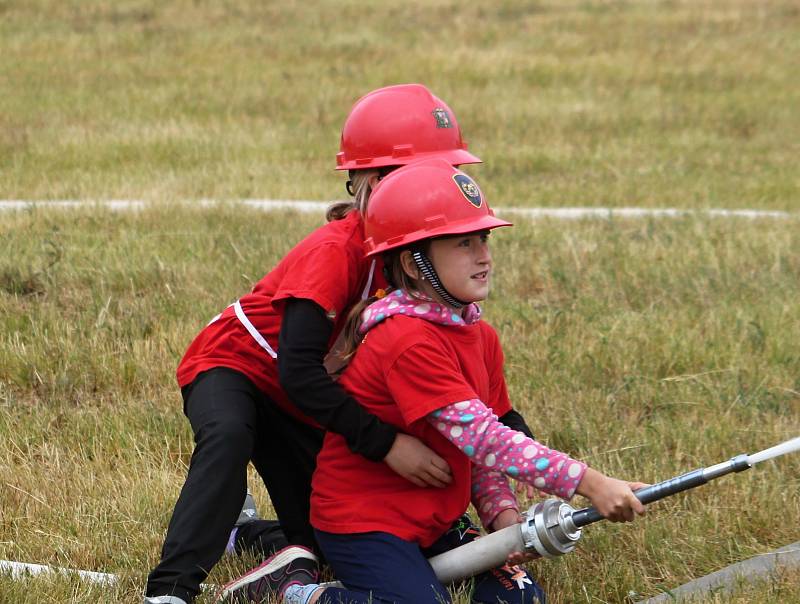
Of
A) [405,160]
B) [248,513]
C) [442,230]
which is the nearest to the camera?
[442,230]

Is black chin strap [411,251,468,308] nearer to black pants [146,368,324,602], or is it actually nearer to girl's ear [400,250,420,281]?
girl's ear [400,250,420,281]

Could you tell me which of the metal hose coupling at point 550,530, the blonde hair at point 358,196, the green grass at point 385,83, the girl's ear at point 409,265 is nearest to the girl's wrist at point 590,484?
the metal hose coupling at point 550,530

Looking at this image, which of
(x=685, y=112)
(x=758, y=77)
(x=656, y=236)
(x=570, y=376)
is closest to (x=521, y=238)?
(x=656, y=236)

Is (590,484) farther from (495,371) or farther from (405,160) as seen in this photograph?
(405,160)

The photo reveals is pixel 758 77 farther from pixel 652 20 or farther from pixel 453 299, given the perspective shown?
pixel 453 299

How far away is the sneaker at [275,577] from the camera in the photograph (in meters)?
4.08

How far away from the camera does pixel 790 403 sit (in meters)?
5.78

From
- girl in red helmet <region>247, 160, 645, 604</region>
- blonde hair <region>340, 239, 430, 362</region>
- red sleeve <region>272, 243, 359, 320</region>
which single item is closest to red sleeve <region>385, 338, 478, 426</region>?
girl in red helmet <region>247, 160, 645, 604</region>

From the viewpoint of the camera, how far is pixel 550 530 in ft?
12.0

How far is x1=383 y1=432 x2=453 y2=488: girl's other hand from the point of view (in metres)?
3.82

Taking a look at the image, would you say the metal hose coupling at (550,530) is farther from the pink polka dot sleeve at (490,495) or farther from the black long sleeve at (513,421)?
the black long sleeve at (513,421)

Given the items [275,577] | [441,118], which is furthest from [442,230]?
[275,577]

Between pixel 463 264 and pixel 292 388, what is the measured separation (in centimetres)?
66

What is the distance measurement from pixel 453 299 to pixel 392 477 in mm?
596
